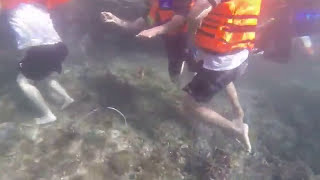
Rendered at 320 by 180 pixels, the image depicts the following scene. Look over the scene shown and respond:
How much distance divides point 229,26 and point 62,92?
3365 mm

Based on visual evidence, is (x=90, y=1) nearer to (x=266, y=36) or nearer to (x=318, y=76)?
(x=266, y=36)

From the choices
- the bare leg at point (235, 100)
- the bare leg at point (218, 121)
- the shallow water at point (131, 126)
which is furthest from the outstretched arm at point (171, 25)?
the shallow water at point (131, 126)

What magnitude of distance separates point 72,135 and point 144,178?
1.34 meters

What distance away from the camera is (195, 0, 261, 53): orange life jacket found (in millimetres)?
4863

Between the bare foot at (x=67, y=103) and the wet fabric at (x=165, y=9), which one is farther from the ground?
the wet fabric at (x=165, y=9)

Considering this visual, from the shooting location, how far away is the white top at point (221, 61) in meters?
5.25

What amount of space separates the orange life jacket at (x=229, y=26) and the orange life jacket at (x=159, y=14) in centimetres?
50

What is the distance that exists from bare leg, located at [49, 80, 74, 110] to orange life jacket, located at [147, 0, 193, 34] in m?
2.05

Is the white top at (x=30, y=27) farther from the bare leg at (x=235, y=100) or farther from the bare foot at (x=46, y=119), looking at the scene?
the bare leg at (x=235, y=100)

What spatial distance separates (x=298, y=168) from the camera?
20.6 ft

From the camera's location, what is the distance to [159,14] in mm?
5727

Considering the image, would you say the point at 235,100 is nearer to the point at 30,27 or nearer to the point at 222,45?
the point at 222,45

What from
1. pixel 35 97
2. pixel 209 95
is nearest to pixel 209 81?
pixel 209 95

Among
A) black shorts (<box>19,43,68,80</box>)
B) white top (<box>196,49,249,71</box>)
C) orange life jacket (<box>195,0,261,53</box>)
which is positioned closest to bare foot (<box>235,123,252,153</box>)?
white top (<box>196,49,249,71</box>)
